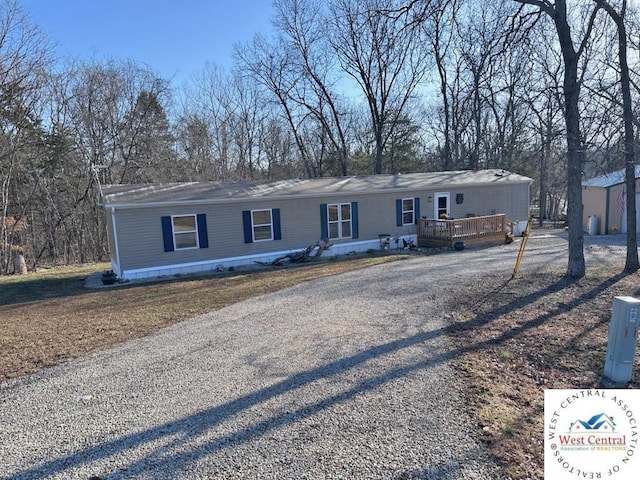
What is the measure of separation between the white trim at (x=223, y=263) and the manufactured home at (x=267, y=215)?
30 mm

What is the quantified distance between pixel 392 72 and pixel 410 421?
88.6ft

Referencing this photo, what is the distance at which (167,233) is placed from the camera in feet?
38.5

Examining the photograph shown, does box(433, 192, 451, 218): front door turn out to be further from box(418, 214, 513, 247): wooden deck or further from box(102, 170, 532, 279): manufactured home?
box(418, 214, 513, 247): wooden deck

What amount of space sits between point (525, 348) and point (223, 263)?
32.4 ft

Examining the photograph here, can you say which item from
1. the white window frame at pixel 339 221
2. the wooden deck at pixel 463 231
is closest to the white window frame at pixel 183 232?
the white window frame at pixel 339 221

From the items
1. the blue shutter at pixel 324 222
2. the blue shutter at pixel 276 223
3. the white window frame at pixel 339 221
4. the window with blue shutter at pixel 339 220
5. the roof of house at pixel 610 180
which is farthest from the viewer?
the roof of house at pixel 610 180

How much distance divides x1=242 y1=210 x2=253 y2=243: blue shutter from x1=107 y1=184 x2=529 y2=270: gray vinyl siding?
111mm

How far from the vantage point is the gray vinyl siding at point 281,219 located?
11359 millimetres

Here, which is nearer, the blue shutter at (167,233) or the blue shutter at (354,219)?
the blue shutter at (167,233)

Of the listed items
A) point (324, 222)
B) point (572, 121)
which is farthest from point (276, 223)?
point (572, 121)

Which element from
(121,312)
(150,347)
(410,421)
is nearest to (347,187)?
(121,312)

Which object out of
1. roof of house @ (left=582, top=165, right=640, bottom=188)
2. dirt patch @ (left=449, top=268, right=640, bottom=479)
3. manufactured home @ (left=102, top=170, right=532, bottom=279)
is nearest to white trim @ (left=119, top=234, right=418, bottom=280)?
manufactured home @ (left=102, top=170, right=532, bottom=279)

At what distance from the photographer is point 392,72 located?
2642 centimetres

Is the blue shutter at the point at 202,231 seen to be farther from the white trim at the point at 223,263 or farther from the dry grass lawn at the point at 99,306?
the dry grass lawn at the point at 99,306
